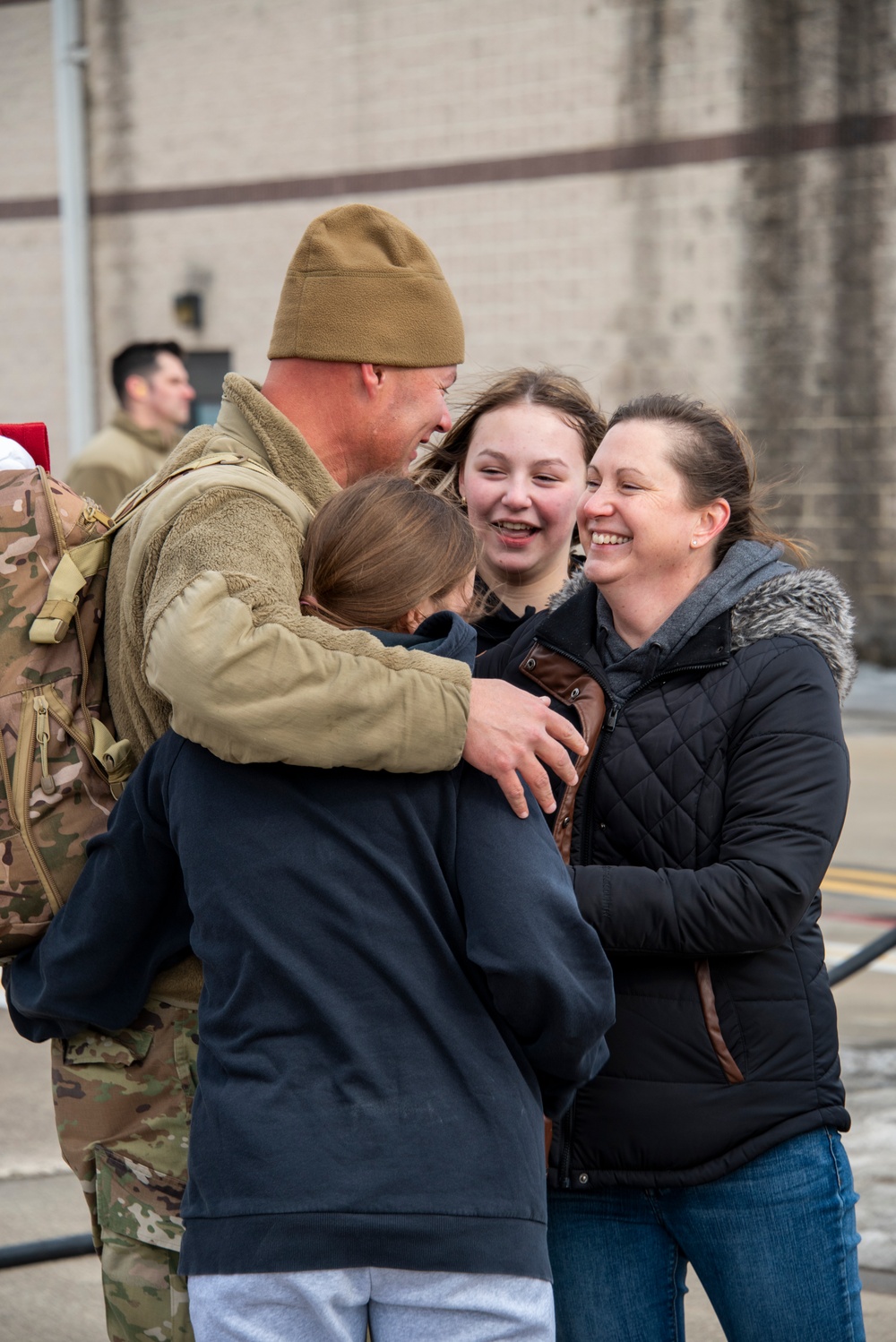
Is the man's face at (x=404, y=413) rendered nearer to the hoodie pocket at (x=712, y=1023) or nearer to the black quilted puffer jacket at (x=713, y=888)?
the black quilted puffer jacket at (x=713, y=888)

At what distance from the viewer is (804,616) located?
7.41 ft

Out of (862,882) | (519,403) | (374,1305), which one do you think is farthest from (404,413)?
(862,882)

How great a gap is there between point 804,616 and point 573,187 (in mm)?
12305

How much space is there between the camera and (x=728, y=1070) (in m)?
2.15

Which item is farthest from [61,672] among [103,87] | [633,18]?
[103,87]

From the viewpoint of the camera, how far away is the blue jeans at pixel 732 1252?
212cm

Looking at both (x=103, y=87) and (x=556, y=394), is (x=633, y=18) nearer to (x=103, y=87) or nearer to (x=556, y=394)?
(x=103, y=87)

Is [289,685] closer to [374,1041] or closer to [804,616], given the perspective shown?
[374,1041]

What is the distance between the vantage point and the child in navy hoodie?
1678mm

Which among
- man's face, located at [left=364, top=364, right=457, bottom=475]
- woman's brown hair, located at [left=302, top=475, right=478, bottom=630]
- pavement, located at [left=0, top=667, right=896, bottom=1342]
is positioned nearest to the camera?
woman's brown hair, located at [left=302, top=475, right=478, bottom=630]

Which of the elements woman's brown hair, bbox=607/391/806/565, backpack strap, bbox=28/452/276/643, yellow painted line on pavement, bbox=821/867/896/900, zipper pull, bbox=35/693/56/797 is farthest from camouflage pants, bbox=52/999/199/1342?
yellow painted line on pavement, bbox=821/867/896/900

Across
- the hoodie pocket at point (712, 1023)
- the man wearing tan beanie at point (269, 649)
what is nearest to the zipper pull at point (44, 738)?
the man wearing tan beanie at point (269, 649)

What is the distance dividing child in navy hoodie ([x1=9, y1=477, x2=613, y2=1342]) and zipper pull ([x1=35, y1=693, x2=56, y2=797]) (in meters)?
0.30

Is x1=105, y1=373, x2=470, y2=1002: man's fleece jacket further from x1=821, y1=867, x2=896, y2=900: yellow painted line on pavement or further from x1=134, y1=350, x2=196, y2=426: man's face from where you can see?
x1=134, y1=350, x2=196, y2=426: man's face
